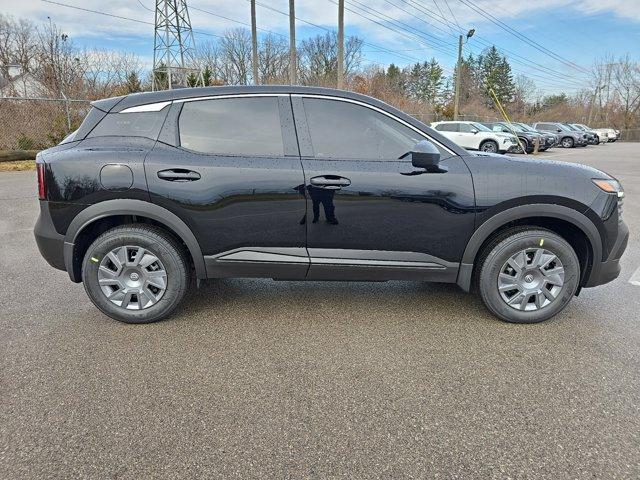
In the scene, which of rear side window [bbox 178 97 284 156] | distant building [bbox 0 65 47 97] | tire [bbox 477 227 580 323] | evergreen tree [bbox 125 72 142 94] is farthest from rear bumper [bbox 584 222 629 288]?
evergreen tree [bbox 125 72 142 94]

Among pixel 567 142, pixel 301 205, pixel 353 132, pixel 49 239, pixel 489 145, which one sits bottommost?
pixel 49 239

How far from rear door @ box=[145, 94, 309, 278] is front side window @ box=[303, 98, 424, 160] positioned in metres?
0.20

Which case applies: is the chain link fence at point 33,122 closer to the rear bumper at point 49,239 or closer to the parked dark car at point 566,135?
the rear bumper at point 49,239

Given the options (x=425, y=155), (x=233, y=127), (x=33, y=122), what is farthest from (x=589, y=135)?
(x=233, y=127)

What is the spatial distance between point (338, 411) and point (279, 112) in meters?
2.20

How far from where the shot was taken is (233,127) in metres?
3.21

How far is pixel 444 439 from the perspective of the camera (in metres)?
2.11

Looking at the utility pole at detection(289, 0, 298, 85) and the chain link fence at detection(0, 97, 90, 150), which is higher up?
→ the utility pole at detection(289, 0, 298, 85)

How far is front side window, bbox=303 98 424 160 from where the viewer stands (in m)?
3.16

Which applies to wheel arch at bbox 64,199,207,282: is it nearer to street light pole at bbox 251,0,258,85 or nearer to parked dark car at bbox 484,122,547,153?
street light pole at bbox 251,0,258,85

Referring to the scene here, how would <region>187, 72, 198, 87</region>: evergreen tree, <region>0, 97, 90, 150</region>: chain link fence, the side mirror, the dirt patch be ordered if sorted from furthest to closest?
<region>187, 72, 198, 87</region>: evergreen tree
<region>0, 97, 90, 150</region>: chain link fence
the dirt patch
the side mirror

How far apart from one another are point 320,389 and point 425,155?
69.3 inches

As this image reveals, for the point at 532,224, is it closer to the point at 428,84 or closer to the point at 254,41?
the point at 254,41

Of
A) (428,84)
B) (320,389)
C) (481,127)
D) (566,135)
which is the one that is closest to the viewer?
(320,389)
